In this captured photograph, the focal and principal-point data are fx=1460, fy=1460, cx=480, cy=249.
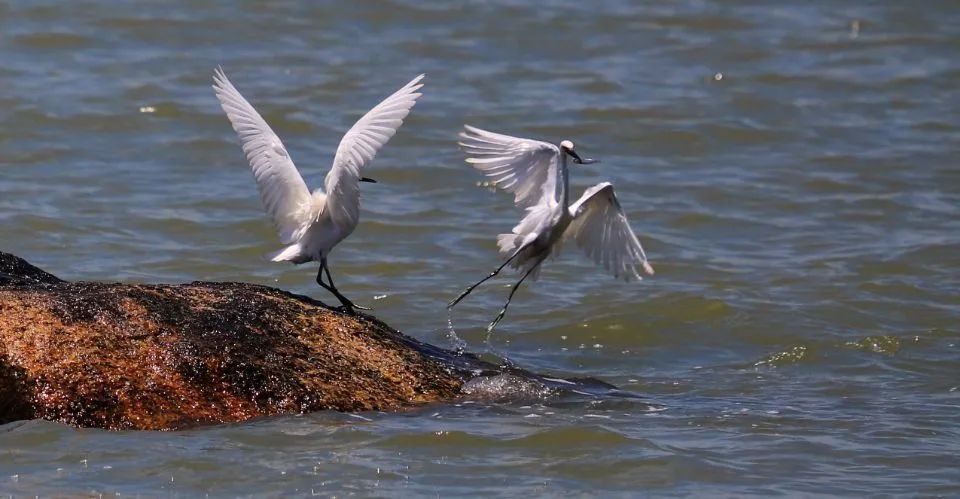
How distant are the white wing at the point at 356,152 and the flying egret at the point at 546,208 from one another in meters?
0.50

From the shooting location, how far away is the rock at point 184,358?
5973mm

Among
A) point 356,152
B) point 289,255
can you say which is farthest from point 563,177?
point 289,255

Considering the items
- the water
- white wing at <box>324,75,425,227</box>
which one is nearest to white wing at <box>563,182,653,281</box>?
the water

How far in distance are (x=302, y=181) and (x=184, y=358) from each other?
1.54 m

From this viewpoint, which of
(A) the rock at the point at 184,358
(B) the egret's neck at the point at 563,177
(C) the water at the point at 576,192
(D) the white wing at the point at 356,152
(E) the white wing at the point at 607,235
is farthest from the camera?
(E) the white wing at the point at 607,235

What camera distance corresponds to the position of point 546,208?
26.2 feet

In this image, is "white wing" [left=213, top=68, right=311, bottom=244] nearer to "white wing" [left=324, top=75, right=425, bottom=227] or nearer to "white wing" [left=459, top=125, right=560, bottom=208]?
"white wing" [left=324, top=75, right=425, bottom=227]

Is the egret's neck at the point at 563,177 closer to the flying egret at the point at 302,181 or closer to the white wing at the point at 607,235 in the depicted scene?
the white wing at the point at 607,235

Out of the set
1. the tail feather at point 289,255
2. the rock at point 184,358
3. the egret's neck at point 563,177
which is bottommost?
the rock at point 184,358

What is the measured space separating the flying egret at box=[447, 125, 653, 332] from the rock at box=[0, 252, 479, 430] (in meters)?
1.42

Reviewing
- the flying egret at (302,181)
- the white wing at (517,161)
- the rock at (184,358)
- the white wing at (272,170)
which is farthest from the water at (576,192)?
the white wing at (272,170)

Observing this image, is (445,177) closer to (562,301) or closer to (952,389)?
(562,301)

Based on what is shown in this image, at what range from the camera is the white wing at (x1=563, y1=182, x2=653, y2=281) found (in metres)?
8.20

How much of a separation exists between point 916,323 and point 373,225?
13.9ft
